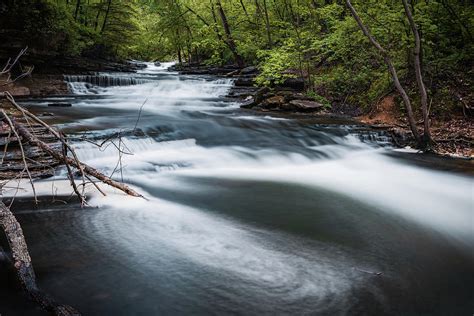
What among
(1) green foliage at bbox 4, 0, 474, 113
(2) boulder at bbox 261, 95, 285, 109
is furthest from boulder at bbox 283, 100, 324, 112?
(1) green foliage at bbox 4, 0, 474, 113

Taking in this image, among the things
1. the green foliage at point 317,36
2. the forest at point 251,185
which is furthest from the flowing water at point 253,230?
the green foliage at point 317,36

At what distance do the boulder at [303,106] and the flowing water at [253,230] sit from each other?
3311 mm

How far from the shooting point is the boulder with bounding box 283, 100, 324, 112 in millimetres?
11790

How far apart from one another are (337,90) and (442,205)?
27.5 ft

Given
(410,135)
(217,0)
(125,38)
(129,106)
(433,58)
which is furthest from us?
(125,38)

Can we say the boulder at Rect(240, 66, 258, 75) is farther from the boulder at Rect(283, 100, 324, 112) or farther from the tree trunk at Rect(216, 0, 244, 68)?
the boulder at Rect(283, 100, 324, 112)

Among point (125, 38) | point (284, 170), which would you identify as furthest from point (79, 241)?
point (125, 38)

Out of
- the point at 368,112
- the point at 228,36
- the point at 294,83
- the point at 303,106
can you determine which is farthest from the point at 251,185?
the point at 228,36

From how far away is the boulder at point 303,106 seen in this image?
11790mm

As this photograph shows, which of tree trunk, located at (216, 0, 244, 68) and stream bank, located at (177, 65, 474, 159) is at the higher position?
tree trunk, located at (216, 0, 244, 68)

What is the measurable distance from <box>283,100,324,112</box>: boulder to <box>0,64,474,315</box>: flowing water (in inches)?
130

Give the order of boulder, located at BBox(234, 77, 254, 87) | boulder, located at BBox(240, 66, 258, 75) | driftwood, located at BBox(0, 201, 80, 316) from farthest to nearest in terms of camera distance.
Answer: boulder, located at BBox(240, 66, 258, 75) < boulder, located at BBox(234, 77, 254, 87) < driftwood, located at BBox(0, 201, 80, 316)

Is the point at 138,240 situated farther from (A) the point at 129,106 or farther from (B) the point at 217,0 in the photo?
(B) the point at 217,0

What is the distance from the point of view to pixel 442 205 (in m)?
5.34
